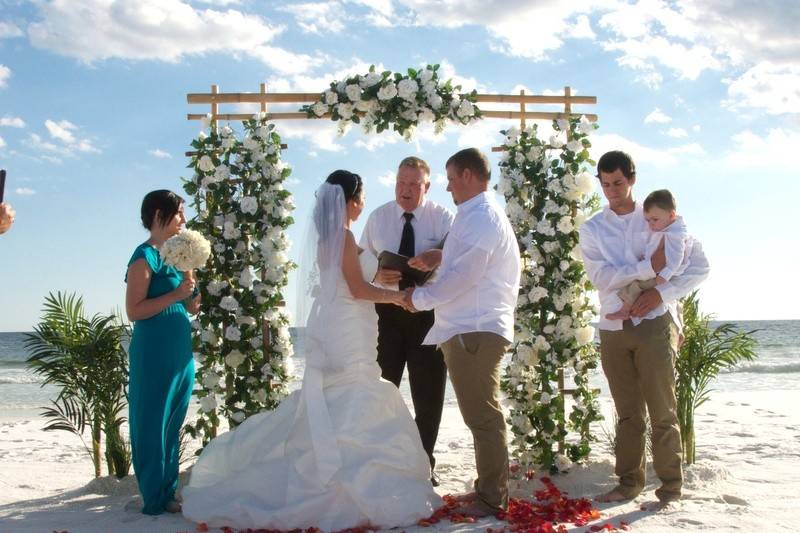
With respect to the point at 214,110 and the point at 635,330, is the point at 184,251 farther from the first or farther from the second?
the point at 635,330

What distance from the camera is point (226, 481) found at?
4371mm

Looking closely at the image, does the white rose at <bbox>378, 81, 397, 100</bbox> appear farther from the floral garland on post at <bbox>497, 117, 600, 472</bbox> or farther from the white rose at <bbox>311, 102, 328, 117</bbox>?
the floral garland on post at <bbox>497, 117, 600, 472</bbox>

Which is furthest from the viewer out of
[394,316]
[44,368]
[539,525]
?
[44,368]

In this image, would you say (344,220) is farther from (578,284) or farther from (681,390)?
(681,390)

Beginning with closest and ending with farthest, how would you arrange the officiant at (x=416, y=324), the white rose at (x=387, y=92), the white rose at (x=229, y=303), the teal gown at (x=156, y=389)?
1. the teal gown at (x=156, y=389)
2. the officiant at (x=416, y=324)
3. the white rose at (x=229, y=303)
4. the white rose at (x=387, y=92)

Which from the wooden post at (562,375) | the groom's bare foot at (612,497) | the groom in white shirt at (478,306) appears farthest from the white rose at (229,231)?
the groom's bare foot at (612,497)

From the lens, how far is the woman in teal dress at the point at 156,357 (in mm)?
4461

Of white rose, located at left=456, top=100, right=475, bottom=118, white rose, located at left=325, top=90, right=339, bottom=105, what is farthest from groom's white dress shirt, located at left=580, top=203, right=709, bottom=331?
white rose, located at left=325, top=90, right=339, bottom=105

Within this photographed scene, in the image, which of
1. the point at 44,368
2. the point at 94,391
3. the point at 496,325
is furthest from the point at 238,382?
the point at 496,325

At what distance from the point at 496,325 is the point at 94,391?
3.41 metres

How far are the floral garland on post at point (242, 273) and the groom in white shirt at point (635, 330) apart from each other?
2472 mm

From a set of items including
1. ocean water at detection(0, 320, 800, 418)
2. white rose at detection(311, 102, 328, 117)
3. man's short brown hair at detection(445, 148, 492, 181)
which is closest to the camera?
man's short brown hair at detection(445, 148, 492, 181)

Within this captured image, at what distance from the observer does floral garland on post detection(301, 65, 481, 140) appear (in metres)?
5.73

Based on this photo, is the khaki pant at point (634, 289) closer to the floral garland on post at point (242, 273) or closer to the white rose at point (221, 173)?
the floral garland on post at point (242, 273)
